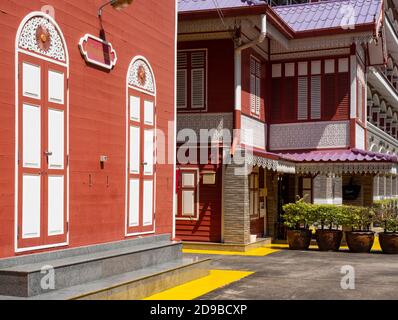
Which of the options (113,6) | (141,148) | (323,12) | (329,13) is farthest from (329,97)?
(113,6)

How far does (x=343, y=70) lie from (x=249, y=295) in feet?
40.6

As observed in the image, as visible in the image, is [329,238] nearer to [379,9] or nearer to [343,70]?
[343,70]

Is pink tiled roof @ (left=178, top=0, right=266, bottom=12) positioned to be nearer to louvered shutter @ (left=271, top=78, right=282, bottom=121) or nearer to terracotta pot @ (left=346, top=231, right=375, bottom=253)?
louvered shutter @ (left=271, top=78, right=282, bottom=121)

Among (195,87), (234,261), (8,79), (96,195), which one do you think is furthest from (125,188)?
(195,87)

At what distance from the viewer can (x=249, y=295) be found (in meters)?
11.4

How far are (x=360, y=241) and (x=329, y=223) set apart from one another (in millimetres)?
1094

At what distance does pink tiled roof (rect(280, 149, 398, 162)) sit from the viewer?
65.8ft

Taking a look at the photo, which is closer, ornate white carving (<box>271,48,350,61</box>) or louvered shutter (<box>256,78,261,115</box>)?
louvered shutter (<box>256,78,261,115</box>)

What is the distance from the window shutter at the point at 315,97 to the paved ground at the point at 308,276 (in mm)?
5494

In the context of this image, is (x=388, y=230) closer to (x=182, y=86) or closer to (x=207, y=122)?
(x=207, y=122)

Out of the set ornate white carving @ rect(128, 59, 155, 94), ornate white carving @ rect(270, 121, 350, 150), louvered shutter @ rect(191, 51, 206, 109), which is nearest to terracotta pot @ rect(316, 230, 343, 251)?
ornate white carving @ rect(270, 121, 350, 150)

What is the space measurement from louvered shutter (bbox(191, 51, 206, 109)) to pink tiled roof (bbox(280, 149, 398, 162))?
10.6 ft

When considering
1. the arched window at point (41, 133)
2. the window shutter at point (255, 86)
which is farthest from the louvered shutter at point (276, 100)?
the arched window at point (41, 133)

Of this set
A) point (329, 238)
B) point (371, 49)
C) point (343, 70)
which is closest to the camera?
point (329, 238)
